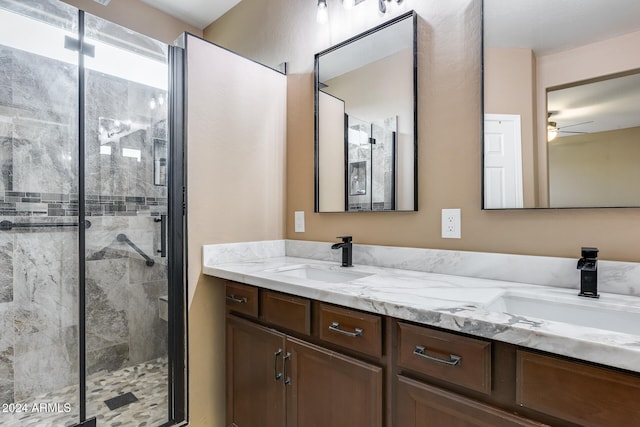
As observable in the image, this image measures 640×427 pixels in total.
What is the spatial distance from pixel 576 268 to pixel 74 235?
2121mm

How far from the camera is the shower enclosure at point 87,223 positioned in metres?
1.53

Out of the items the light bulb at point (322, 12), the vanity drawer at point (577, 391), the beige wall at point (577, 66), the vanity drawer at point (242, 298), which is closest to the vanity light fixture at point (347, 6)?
the light bulb at point (322, 12)

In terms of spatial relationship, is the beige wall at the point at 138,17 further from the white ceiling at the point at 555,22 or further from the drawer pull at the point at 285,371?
the drawer pull at the point at 285,371

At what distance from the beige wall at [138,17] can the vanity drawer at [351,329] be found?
2513mm

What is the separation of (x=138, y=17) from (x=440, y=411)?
9.96ft

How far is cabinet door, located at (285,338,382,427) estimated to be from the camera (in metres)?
1.08

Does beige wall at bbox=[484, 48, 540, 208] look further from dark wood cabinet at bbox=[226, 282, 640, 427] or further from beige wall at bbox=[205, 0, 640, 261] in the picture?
dark wood cabinet at bbox=[226, 282, 640, 427]

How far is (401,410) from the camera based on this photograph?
1015 millimetres

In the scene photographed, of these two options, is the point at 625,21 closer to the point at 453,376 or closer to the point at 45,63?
the point at 453,376

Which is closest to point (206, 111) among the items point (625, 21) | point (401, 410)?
point (401, 410)

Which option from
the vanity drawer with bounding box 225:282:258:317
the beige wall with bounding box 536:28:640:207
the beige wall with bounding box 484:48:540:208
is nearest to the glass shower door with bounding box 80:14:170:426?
the vanity drawer with bounding box 225:282:258:317

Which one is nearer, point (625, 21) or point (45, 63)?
point (625, 21)

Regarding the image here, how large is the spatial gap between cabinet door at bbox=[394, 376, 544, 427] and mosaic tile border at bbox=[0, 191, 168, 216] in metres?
1.47

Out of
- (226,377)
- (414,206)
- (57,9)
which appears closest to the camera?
(57,9)
